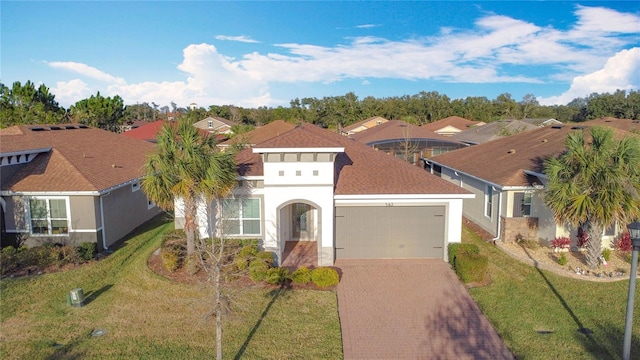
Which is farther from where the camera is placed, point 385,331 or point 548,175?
point 548,175

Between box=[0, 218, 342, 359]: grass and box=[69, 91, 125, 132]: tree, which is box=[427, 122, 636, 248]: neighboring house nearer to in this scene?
box=[0, 218, 342, 359]: grass

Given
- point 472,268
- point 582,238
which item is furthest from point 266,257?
point 582,238

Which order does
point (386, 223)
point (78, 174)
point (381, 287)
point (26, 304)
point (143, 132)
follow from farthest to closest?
point (143, 132), point (78, 174), point (386, 223), point (381, 287), point (26, 304)

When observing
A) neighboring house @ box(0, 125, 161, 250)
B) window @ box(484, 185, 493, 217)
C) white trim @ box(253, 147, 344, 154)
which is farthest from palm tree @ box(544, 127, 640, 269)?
neighboring house @ box(0, 125, 161, 250)

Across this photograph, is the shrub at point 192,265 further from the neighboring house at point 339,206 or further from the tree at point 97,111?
the tree at point 97,111

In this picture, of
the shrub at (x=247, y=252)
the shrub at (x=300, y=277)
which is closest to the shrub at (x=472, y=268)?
the shrub at (x=300, y=277)

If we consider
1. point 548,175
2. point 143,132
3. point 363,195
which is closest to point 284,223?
point 363,195

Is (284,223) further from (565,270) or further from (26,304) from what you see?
(565,270)
